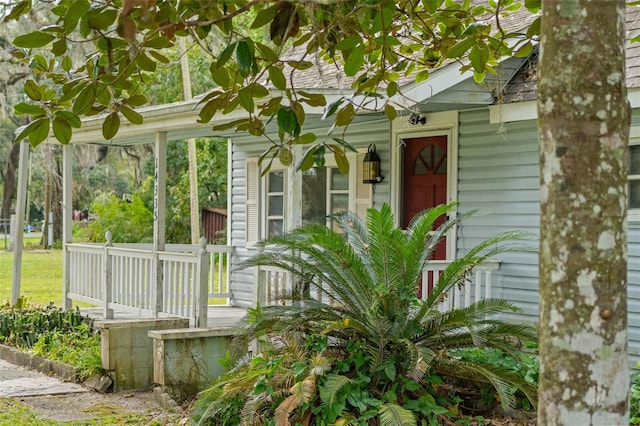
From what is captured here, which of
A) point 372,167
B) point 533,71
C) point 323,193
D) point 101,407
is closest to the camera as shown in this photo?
point 101,407

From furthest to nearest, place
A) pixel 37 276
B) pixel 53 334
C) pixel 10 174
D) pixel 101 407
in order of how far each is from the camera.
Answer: pixel 10 174 < pixel 37 276 < pixel 53 334 < pixel 101 407

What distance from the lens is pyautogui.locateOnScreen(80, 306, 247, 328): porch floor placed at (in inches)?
443

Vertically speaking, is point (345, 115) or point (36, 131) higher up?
point (345, 115)

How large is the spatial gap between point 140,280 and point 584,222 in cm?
918

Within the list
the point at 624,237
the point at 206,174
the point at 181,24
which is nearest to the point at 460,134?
the point at 181,24

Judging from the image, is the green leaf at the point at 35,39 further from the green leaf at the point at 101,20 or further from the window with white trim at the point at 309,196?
the window with white trim at the point at 309,196

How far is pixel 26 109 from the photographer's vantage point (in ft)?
14.5

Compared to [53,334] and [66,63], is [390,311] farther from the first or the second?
[53,334]

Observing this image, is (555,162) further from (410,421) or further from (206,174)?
(206,174)

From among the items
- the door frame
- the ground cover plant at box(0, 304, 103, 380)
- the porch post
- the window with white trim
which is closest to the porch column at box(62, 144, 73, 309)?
the ground cover plant at box(0, 304, 103, 380)

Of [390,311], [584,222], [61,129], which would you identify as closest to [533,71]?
[390,311]

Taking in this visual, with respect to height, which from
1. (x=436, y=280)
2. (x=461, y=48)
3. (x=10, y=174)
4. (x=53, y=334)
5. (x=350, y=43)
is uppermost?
(x=10, y=174)

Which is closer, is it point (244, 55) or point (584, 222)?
point (584, 222)

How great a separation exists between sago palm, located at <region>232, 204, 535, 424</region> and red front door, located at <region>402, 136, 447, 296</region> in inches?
111
